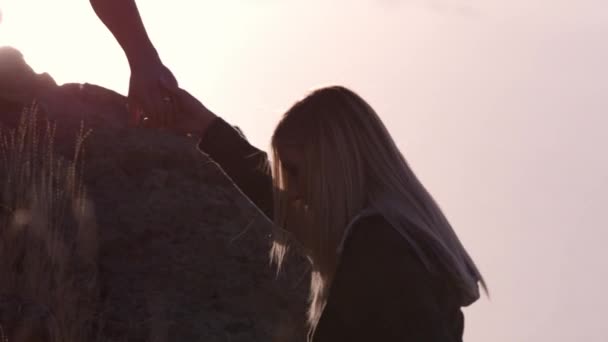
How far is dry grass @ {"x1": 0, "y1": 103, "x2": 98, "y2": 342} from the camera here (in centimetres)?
568

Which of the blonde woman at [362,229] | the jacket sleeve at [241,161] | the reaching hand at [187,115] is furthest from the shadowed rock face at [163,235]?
the blonde woman at [362,229]

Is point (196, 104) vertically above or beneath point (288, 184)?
above

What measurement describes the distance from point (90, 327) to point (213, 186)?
4.03 feet

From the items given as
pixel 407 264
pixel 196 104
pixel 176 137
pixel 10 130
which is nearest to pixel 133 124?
pixel 176 137

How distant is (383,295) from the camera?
9.94 ft

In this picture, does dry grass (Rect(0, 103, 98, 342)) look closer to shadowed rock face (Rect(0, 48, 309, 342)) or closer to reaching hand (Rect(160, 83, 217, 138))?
shadowed rock face (Rect(0, 48, 309, 342))

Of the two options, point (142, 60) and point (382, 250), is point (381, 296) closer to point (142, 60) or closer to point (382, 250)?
point (382, 250)

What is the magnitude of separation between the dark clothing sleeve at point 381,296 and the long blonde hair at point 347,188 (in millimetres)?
53

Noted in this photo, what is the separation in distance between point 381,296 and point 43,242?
325 cm

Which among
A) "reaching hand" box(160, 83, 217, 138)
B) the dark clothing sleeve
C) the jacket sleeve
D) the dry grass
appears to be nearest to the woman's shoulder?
the dark clothing sleeve

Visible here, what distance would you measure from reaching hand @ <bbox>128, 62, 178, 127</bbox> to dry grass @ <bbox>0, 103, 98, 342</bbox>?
137cm

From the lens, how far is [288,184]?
11.3 feet

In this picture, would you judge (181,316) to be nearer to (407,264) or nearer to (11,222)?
(11,222)

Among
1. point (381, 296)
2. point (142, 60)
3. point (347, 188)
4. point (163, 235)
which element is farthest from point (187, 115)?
point (163, 235)
